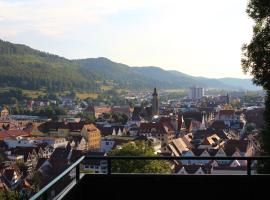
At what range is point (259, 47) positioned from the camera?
29.8 ft

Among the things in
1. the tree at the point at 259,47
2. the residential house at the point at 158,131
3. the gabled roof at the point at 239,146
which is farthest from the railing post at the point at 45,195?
the residential house at the point at 158,131

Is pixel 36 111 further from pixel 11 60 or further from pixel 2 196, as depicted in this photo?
pixel 2 196

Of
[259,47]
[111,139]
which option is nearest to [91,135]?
[111,139]

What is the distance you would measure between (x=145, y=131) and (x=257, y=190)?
222ft

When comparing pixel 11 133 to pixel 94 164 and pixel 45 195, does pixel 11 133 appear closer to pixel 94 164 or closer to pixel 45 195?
pixel 94 164

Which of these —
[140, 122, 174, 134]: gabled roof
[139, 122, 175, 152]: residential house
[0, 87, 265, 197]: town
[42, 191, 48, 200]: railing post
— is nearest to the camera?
[42, 191, 48, 200]: railing post

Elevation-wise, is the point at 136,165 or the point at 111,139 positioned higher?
the point at 136,165

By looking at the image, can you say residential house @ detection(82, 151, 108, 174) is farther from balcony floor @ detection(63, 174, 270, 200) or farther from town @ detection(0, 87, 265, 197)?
town @ detection(0, 87, 265, 197)

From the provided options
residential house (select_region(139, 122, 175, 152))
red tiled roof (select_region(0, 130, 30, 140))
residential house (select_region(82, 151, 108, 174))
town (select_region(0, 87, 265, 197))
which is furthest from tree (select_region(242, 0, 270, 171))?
red tiled roof (select_region(0, 130, 30, 140))

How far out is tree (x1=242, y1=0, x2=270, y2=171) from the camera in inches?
353

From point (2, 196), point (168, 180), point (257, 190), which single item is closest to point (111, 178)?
point (168, 180)

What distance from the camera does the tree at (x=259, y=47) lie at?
897cm

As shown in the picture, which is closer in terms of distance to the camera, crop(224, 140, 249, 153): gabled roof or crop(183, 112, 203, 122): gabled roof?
crop(224, 140, 249, 153): gabled roof

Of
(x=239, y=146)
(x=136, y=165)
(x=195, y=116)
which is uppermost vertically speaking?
(x=136, y=165)
